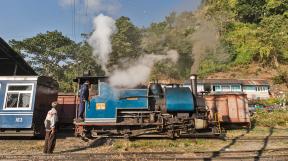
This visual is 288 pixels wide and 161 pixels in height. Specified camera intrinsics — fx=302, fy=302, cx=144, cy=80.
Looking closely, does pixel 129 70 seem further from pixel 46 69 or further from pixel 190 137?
pixel 46 69

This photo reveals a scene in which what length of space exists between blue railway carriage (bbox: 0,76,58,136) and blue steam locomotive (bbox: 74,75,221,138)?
2.36 metres

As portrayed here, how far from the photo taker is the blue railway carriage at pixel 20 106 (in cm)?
1398

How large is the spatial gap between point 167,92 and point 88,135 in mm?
4096

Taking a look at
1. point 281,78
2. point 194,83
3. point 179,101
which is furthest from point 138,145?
point 281,78

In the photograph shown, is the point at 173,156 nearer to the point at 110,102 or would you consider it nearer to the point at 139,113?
the point at 139,113

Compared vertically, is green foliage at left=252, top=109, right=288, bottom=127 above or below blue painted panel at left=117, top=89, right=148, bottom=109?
below

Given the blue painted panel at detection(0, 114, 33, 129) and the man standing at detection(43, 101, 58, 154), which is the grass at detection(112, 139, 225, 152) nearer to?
the man standing at detection(43, 101, 58, 154)

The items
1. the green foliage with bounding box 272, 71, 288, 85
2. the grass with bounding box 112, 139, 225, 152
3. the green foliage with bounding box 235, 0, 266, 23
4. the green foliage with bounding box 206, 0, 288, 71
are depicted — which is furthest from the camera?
the green foliage with bounding box 235, 0, 266, 23

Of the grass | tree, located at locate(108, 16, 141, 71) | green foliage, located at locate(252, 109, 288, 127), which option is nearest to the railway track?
the grass

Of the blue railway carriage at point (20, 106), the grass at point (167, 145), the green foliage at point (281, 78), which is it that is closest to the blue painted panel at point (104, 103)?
the grass at point (167, 145)

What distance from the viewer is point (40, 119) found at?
14992 millimetres

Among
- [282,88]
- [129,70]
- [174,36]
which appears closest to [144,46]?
[174,36]

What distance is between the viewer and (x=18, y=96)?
14.4 m

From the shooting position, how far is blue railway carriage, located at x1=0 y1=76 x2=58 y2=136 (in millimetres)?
13984
